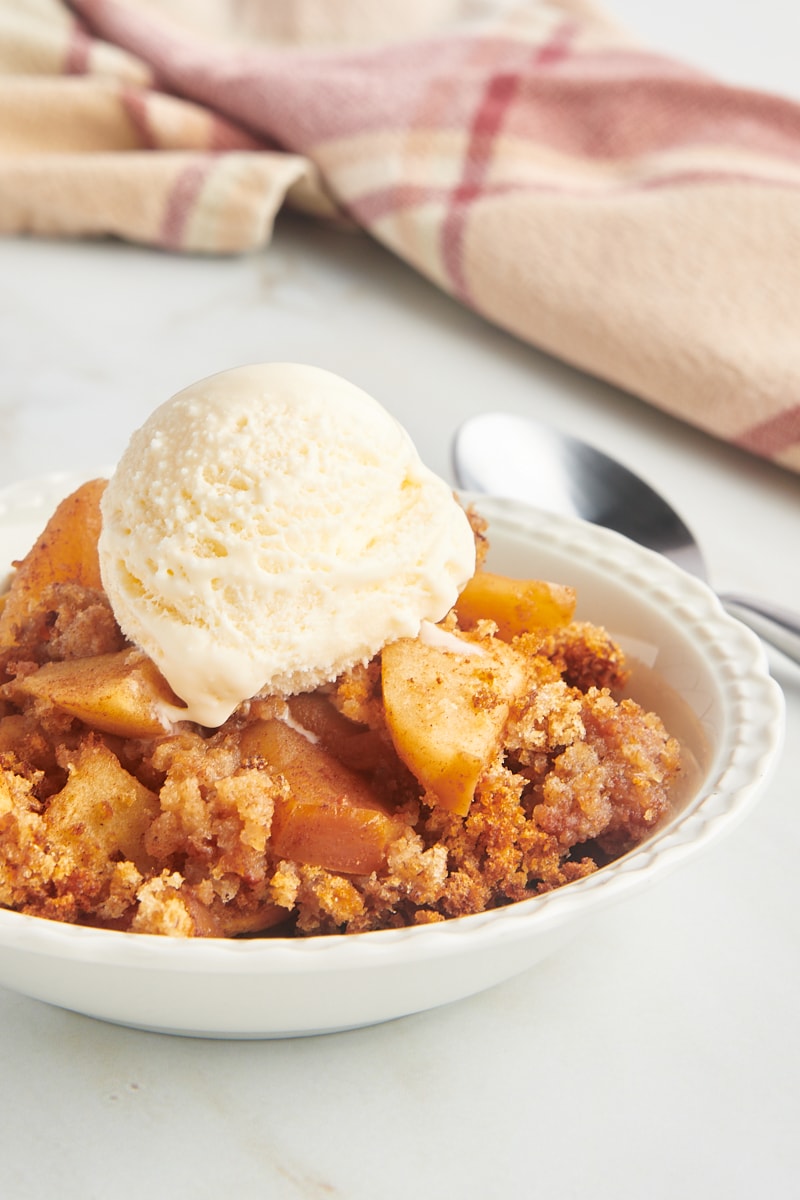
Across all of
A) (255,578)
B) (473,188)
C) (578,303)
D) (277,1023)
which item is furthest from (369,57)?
(277,1023)

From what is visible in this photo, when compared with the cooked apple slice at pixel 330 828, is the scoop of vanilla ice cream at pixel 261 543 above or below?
above

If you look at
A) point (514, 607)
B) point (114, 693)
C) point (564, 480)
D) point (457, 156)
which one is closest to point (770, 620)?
point (564, 480)

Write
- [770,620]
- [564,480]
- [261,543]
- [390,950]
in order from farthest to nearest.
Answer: [564,480] → [770,620] → [261,543] → [390,950]

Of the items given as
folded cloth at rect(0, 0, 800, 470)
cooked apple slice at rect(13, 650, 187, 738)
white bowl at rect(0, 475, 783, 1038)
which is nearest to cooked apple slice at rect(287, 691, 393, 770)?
cooked apple slice at rect(13, 650, 187, 738)

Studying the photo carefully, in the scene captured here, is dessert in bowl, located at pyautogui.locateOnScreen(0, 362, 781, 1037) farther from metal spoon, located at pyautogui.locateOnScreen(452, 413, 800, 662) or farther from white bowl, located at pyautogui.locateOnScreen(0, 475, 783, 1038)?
metal spoon, located at pyautogui.locateOnScreen(452, 413, 800, 662)

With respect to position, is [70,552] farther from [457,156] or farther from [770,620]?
[457,156]

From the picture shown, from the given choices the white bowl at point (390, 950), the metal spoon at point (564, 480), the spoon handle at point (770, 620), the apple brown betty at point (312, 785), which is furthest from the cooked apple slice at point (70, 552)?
the spoon handle at point (770, 620)

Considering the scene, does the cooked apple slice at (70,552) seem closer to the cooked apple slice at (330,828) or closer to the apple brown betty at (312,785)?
the apple brown betty at (312,785)
